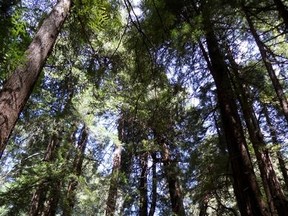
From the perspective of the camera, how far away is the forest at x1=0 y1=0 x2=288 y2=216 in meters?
4.27

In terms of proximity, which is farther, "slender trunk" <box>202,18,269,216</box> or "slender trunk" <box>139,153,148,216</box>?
"slender trunk" <box>139,153,148,216</box>

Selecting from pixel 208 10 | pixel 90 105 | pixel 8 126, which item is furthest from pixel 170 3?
pixel 8 126

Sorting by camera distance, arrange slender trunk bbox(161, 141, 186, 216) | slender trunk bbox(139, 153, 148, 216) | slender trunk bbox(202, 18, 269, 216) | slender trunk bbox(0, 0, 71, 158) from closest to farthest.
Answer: slender trunk bbox(0, 0, 71, 158) → slender trunk bbox(202, 18, 269, 216) → slender trunk bbox(161, 141, 186, 216) → slender trunk bbox(139, 153, 148, 216)

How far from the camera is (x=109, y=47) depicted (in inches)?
458

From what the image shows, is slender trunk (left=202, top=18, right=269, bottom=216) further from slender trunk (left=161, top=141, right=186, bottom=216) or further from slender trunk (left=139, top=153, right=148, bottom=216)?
slender trunk (left=139, top=153, right=148, bottom=216)

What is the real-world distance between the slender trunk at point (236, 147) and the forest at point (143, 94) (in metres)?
0.02

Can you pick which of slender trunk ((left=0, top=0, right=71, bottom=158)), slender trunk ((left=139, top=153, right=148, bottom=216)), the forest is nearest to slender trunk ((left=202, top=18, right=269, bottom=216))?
the forest

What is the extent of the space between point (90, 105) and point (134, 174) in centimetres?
533

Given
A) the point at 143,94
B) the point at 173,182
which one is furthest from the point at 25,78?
the point at 173,182

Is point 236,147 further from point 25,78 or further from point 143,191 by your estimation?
point 143,191

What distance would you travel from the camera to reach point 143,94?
6723 mm

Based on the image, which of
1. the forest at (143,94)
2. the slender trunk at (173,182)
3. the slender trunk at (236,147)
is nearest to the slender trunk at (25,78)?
the forest at (143,94)

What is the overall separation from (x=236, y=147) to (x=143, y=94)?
7.51 feet

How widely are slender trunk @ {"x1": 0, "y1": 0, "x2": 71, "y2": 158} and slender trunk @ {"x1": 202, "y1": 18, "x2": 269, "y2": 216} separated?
3101 millimetres
